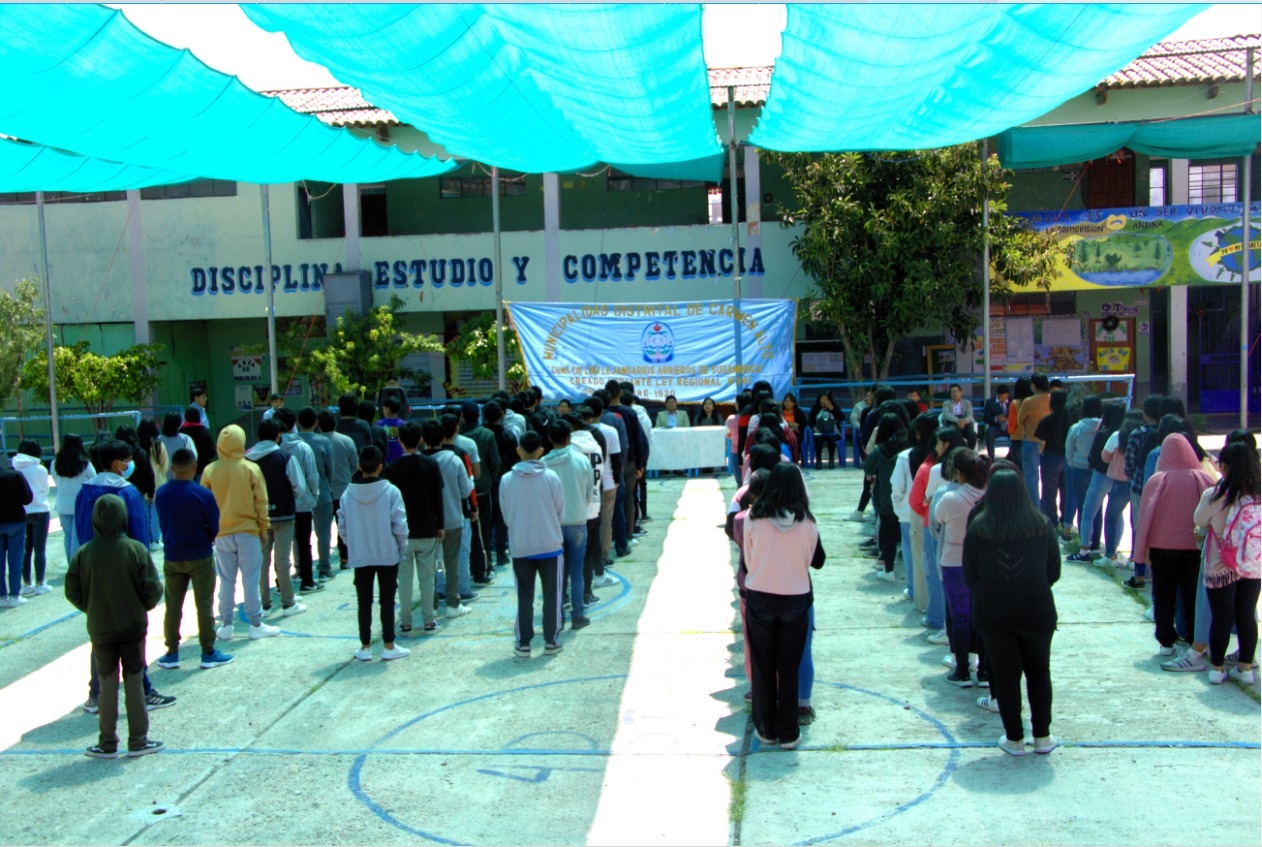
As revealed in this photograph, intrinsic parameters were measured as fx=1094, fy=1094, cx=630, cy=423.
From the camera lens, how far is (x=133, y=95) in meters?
7.52

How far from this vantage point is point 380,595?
740cm

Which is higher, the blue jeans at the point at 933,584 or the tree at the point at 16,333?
the tree at the point at 16,333

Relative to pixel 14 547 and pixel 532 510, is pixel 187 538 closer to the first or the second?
pixel 532 510

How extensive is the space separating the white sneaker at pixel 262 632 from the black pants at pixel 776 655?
13.5 ft

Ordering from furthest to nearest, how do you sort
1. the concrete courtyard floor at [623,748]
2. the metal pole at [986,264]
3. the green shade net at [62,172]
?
1. the metal pole at [986,264]
2. the green shade net at [62,172]
3. the concrete courtyard floor at [623,748]

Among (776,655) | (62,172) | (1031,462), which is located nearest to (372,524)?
(776,655)

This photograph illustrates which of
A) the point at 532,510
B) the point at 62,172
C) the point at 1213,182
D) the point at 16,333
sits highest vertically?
the point at 1213,182

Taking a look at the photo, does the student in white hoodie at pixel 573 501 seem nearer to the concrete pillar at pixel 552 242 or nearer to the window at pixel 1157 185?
the concrete pillar at pixel 552 242

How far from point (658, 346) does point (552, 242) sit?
12.3ft

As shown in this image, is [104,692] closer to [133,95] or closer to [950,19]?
[133,95]

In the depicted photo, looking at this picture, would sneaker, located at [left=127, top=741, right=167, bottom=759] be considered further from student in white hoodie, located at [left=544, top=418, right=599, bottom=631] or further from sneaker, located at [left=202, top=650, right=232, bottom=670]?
student in white hoodie, located at [left=544, top=418, right=599, bottom=631]

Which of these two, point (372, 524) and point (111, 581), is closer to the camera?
point (111, 581)

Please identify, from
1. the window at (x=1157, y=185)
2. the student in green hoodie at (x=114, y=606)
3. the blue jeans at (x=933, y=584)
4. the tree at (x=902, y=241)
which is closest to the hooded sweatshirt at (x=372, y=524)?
the student in green hoodie at (x=114, y=606)

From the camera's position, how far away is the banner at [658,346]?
56.1ft
